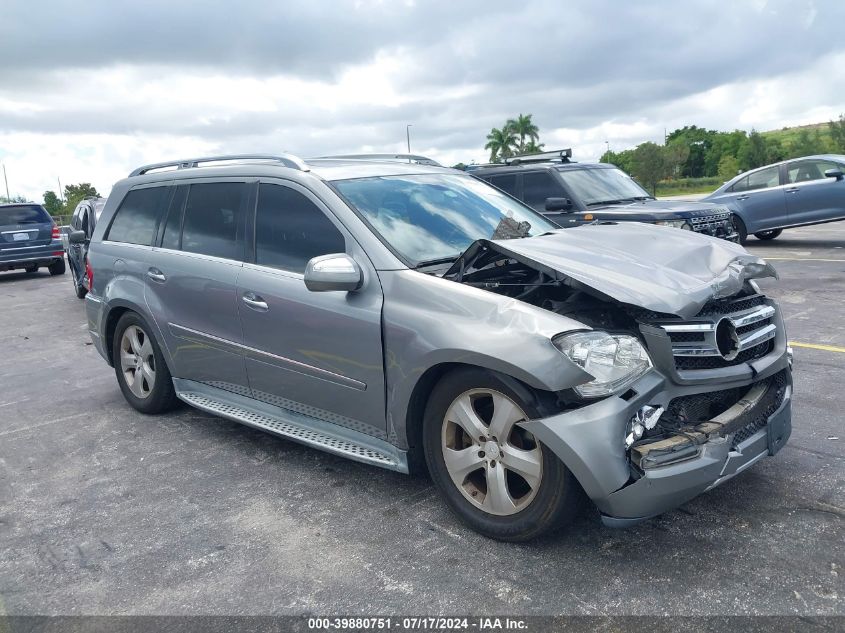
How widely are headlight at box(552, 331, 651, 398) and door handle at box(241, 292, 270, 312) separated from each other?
189 centimetres

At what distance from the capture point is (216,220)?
16.1ft

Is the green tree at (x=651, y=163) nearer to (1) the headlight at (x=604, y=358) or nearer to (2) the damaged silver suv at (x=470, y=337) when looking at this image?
(2) the damaged silver suv at (x=470, y=337)

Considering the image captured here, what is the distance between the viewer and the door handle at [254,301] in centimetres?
432

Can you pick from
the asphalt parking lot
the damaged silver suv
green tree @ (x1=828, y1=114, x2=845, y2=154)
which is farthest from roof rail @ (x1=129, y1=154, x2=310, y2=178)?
green tree @ (x1=828, y1=114, x2=845, y2=154)

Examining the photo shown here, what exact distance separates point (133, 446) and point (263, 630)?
100 inches

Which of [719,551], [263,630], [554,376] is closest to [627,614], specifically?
[719,551]

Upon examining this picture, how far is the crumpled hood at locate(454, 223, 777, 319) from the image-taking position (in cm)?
327

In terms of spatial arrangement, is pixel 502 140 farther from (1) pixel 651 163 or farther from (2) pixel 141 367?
(2) pixel 141 367

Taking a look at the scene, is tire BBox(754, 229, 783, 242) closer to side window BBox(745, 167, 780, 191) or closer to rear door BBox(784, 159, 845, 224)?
side window BBox(745, 167, 780, 191)

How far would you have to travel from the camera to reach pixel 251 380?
4559 mm

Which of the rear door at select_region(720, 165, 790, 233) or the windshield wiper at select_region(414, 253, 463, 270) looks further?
the rear door at select_region(720, 165, 790, 233)

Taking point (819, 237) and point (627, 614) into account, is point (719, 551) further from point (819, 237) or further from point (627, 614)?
point (819, 237)

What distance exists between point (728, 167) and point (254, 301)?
333 feet

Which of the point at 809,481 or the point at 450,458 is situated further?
the point at 809,481
